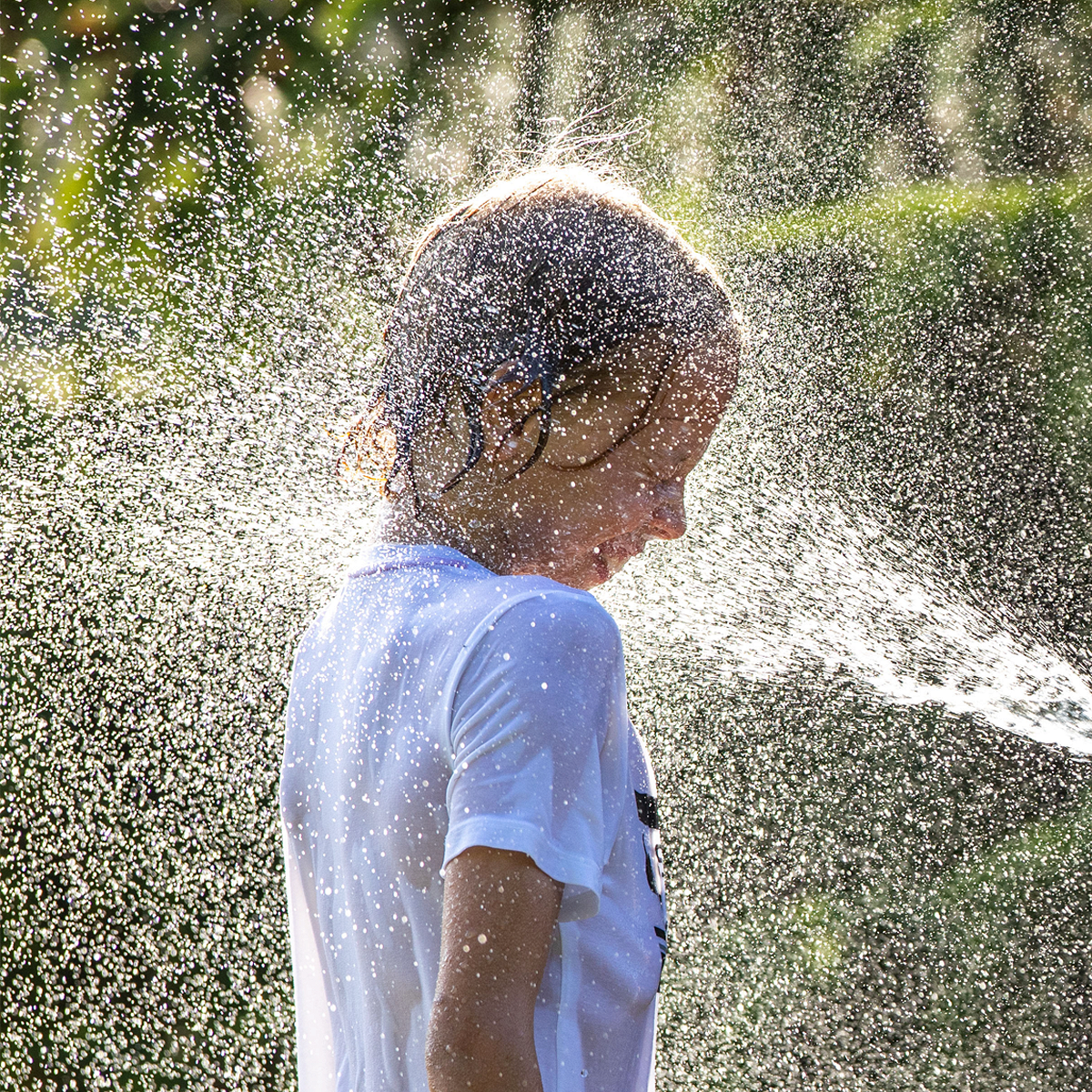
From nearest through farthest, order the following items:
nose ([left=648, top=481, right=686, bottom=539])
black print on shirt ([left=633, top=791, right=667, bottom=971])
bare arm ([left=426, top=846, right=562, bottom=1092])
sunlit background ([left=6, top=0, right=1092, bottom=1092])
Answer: bare arm ([left=426, top=846, right=562, bottom=1092]) < black print on shirt ([left=633, top=791, right=667, bottom=971]) < nose ([left=648, top=481, right=686, bottom=539]) < sunlit background ([left=6, top=0, right=1092, bottom=1092])

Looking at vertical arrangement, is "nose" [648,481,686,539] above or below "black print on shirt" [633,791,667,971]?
above

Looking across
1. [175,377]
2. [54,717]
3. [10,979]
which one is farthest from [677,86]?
[10,979]

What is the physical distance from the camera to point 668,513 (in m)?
1.11

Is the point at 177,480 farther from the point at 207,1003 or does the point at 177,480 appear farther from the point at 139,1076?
the point at 139,1076

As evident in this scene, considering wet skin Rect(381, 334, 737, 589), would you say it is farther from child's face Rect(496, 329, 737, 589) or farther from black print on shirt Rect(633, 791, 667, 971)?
black print on shirt Rect(633, 791, 667, 971)

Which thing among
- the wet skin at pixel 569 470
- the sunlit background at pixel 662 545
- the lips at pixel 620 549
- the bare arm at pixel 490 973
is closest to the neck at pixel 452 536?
the wet skin at pixel 569 470

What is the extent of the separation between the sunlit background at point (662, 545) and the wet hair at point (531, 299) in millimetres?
1359

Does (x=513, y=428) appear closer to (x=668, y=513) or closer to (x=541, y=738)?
(x=668, y=513)

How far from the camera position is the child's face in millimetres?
1010

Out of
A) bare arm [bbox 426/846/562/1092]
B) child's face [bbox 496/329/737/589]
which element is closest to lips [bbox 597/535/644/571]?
child's face [bbox 496/329/737/589]

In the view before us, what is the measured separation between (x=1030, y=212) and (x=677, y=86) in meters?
1.01

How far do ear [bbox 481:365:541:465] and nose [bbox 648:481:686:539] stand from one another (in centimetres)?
15

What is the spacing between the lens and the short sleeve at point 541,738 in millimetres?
766

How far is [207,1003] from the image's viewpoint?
2.79 metres
